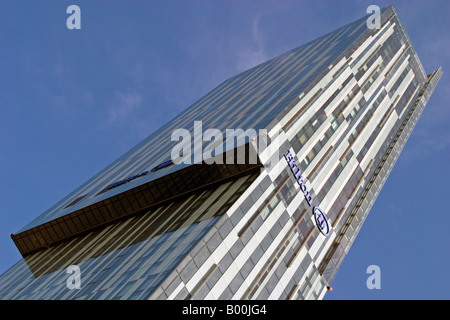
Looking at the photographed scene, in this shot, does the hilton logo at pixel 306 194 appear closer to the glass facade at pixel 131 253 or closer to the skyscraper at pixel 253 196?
the skyscraper at pixel 253 196

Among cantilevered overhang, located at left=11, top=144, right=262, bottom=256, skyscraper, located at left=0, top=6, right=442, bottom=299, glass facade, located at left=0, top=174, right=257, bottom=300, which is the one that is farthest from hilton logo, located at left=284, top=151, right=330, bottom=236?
glass facade, located at left=0, top=174, right=257, bottom=300

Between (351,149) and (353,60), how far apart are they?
57.9ft

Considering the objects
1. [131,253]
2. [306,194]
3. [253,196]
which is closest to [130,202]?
[131,253]

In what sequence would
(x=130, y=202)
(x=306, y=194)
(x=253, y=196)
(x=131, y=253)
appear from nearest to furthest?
1. (x=253, y=196)
2. (x=131, y=253)
3. (x=306, y=194)
4. (x=130, y=202)

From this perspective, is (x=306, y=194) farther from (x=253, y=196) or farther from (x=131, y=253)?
(x=131, y=253)

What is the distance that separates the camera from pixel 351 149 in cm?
7488

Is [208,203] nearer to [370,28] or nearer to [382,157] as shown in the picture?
[382,157]

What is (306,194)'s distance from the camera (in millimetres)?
61219

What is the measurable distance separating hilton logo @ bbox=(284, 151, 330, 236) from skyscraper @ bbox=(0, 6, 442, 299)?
0.24 m

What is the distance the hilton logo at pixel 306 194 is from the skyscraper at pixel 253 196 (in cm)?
24

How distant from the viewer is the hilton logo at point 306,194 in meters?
60.9

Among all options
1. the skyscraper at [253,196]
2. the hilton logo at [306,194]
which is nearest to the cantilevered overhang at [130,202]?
the skyscraper at [253,196]

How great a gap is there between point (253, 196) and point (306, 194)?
10.5 m
